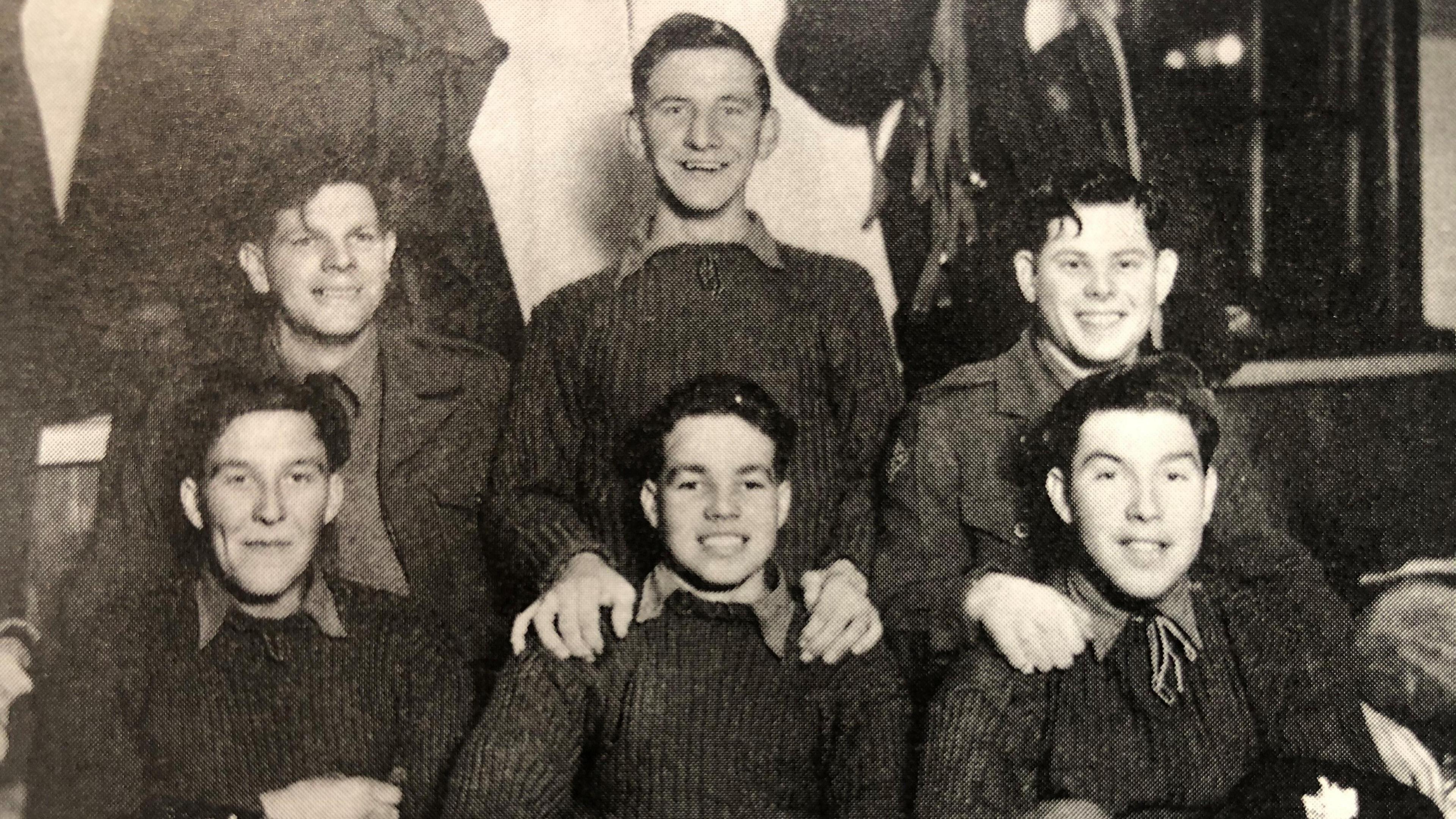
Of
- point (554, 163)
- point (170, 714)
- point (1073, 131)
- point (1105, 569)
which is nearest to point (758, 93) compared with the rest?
point (554, 163)

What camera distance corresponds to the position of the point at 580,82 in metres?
1.94

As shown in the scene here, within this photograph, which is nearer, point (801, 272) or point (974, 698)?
point (974, 698)

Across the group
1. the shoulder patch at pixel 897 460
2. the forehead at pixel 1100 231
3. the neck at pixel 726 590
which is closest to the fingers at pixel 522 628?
the neck at pixel 726 590

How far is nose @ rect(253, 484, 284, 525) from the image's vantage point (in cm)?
183

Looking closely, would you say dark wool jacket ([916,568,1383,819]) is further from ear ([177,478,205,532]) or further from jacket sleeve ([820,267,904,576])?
ear ([177,478,205,532])

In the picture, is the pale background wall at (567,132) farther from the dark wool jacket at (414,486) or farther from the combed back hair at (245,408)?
the combed back hair at (245,408)

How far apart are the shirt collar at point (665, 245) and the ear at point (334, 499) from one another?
0.53m

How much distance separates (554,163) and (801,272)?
1.41 ft

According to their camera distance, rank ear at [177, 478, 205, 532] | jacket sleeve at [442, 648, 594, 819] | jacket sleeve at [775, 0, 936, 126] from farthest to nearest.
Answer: jacket sleeve at [775, 0, 936, 126] → ear at [177, 478, 205, 532] → jacket sleeve at [442, 648, 594, 819]

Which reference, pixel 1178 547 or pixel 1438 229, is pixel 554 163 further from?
pixel 1438 229

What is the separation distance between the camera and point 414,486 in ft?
6.22

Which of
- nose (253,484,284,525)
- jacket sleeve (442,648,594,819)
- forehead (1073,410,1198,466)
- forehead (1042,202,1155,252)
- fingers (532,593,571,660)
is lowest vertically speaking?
jacket sleeve (442,648,594,819)

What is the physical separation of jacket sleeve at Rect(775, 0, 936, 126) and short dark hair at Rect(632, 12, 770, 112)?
0.05 metres

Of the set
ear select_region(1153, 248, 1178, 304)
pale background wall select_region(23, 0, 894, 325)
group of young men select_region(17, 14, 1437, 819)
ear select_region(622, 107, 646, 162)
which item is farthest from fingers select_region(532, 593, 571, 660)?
ear select_region(1153, 248, 1178, 304)
